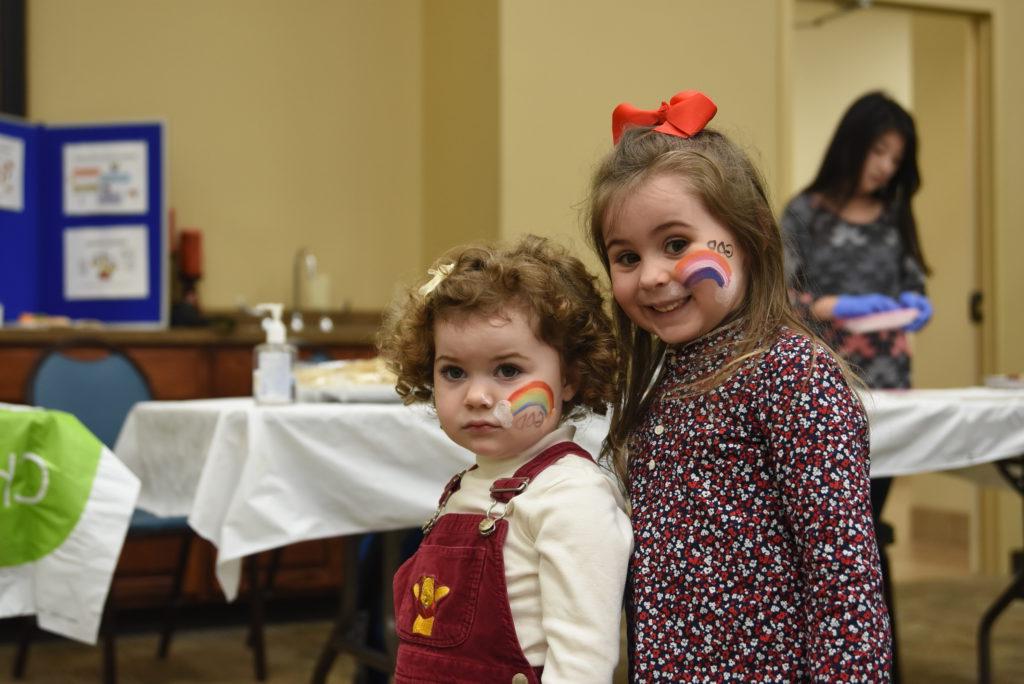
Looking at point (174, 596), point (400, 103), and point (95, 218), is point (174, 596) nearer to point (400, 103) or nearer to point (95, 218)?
point (95, 218)

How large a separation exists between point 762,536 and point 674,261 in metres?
0.26

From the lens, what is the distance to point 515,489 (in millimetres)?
1121

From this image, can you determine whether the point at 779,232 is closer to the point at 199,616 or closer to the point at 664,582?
the point at 664,582

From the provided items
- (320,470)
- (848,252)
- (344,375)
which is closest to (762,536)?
(320,470)

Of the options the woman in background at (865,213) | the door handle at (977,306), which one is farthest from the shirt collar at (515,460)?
the door handle at (977,306)

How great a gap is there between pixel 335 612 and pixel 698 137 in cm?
326

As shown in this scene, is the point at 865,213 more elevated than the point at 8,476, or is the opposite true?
the point at 865,213

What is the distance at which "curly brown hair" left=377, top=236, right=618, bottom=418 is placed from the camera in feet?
3.76

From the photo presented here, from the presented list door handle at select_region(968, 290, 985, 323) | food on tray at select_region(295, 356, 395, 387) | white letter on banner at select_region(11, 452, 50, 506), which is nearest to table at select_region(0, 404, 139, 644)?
white letter on banner at select_region(11, 452, 50, 506)

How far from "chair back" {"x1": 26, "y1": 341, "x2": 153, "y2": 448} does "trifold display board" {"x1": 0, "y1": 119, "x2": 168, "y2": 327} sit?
0.86 metres

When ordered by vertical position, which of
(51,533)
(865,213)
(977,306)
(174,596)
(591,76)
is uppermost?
(591,76)

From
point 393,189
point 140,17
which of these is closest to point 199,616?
point 393,189

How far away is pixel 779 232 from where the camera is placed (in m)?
1.16

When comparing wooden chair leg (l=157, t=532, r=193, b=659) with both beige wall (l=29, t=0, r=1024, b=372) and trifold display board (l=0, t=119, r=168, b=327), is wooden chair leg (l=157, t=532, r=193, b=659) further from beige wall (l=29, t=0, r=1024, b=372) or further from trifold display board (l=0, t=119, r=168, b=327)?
beige wall (l=29, t=0, r=1024, b=372)
